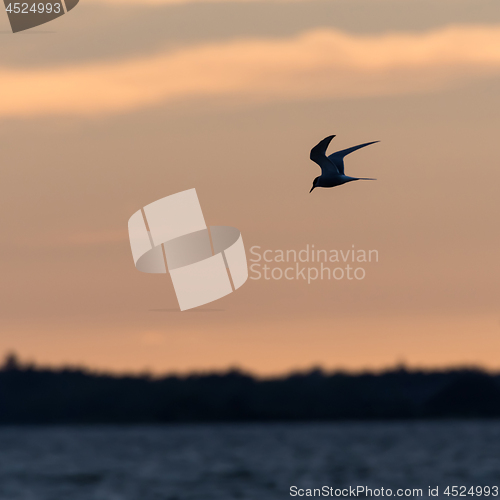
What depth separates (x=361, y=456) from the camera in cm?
12069

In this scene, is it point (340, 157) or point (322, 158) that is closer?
point (322, 158)

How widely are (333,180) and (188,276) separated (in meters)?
9.19

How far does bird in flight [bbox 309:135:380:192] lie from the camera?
42.7 meters

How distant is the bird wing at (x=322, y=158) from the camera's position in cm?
4180

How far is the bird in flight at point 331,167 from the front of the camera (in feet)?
140

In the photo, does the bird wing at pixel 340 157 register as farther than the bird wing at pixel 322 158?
Yes

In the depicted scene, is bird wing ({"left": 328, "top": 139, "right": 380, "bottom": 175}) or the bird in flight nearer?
the bird in flight

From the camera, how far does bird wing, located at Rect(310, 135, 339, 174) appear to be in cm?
4180

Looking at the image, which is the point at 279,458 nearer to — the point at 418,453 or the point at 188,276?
the point at 418,453

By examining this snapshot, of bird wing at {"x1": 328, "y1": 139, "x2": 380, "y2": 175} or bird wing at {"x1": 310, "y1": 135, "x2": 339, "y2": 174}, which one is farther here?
bird wing at {"x1": 328, "y1": 139, "x2": 380, "y2": 175}

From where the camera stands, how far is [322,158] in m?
43.0

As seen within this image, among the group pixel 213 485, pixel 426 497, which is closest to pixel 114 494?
pixel 213 485

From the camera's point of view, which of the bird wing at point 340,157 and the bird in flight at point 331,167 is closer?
the bird in flight at point 331,167

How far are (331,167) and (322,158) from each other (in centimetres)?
70
